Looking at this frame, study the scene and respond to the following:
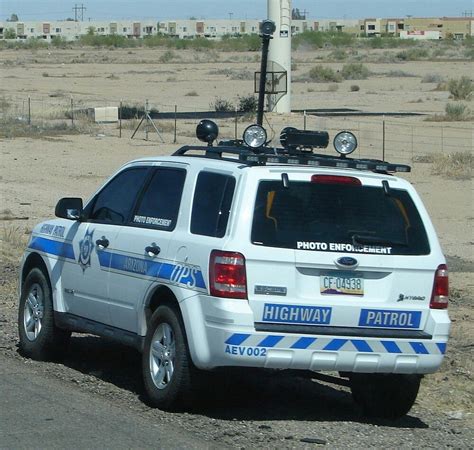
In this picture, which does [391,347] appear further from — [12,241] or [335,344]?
[12,241]

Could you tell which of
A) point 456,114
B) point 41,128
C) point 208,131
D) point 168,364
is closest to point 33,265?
point 208,131

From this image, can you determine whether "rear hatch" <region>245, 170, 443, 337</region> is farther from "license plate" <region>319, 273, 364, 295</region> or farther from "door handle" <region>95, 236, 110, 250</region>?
"door handle" <region>95, 236, 110, 250</region>

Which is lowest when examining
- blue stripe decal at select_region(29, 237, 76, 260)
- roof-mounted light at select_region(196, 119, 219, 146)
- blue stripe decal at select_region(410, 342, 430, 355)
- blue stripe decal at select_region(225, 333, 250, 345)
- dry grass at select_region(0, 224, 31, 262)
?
dry grass at select_region(0, 224, 31, 262)

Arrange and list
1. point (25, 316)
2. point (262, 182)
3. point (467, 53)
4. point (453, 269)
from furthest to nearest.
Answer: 1. point (467, 53)
2. point (453, 269)
3. point (25, 316)
4. point (262, 182)

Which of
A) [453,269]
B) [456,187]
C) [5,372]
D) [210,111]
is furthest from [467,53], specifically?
[5,372]

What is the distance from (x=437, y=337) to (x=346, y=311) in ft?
2.31

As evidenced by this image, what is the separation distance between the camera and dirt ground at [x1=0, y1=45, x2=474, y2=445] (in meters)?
11.2

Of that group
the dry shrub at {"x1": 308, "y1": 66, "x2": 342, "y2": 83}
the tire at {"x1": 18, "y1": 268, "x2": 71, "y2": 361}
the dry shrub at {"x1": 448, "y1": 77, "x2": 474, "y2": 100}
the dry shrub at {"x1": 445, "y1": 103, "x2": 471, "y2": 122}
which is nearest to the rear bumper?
the tire at {"x1": 18, "y1": 268, "x2": 71, "y2": 361}

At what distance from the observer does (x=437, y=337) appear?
8.05 m

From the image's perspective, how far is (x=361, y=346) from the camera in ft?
25.8

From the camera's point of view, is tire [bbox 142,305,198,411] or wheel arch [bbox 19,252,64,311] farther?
wheel arch [bbox 19,252,64,311]

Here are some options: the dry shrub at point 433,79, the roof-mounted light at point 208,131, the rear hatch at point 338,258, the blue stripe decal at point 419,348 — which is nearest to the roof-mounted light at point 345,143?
the rear hatch at point 338,258

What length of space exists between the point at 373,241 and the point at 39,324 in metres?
3.37

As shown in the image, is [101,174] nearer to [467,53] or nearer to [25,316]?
[25,316]
